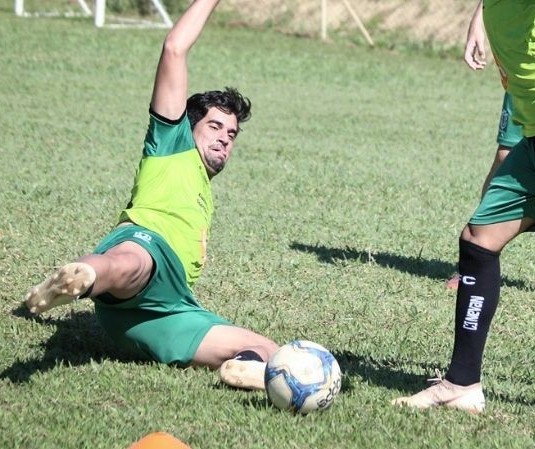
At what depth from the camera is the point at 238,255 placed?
308 inches

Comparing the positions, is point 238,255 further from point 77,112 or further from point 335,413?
point 77,112

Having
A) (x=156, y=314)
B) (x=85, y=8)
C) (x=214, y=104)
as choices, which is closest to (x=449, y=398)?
(x=156, y=314)

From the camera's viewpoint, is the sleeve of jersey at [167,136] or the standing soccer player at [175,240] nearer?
the standing soccer player at [175,240]

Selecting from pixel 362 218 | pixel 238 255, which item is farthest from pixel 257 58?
pixel 238 255

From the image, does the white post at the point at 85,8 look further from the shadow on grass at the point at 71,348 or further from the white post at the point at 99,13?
the shadow on grass at the point at 71,348

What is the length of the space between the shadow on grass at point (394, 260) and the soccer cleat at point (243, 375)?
2731 mm

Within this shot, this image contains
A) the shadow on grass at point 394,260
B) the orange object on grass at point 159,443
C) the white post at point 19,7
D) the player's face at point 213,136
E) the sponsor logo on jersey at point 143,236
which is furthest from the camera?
the white post at point 19,7

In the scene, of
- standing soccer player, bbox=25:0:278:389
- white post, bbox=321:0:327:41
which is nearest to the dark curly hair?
standing soccer player, bbox=25:0:278:389

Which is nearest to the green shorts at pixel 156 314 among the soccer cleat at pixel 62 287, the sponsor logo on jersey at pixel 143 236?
the sponsor logo on jersey at pixel 143 236

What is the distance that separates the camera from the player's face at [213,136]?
19.4 ft

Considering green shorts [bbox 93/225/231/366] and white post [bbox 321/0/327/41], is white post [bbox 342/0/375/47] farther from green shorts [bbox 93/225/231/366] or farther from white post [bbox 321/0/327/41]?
green shorts [bbox 93/225/231/366]

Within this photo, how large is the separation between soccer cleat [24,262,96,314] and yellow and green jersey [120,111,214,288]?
1.01 m

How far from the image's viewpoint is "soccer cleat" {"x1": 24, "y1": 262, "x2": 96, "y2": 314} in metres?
4.49

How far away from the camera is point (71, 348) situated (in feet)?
18.6
